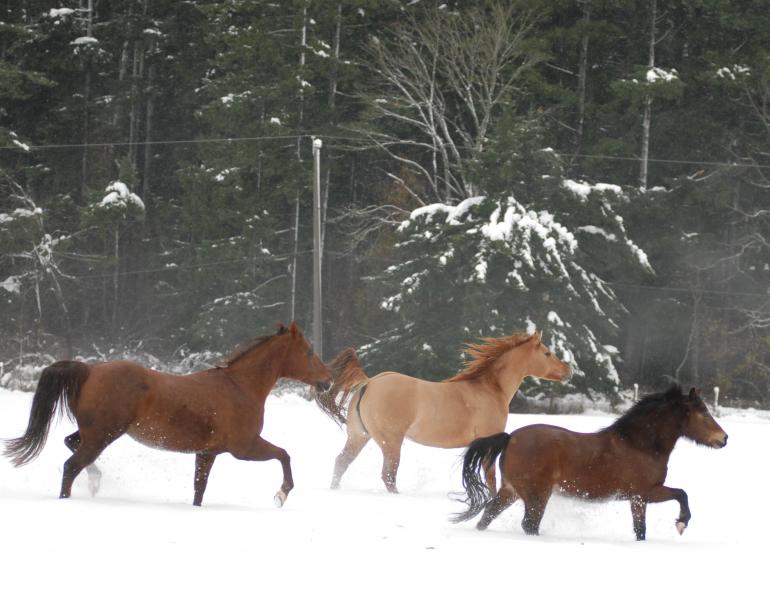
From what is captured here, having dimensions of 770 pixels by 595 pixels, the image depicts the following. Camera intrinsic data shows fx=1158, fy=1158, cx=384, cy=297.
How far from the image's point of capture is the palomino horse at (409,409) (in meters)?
9.52

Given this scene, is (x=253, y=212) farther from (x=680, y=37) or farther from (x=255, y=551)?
(x=255, y=551)

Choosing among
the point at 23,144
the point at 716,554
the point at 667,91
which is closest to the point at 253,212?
the point at 23,144

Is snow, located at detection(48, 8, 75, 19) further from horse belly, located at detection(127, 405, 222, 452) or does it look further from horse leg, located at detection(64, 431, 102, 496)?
horse belly, located at detection(127, 405, 222, 452)

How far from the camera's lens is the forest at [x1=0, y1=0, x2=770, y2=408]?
1069 inches

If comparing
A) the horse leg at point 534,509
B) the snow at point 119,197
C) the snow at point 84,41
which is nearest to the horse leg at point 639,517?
the horse leg at point 534,509

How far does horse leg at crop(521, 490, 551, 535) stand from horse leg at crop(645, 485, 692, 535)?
705 mm

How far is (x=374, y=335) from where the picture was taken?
32.5 metres

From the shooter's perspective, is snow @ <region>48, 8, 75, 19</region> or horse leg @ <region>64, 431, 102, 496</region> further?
snow @ <region>48, 8, 75, 19</region>

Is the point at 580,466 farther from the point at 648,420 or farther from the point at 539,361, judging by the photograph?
the point at 539,361

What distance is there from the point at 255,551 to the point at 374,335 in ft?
86.8

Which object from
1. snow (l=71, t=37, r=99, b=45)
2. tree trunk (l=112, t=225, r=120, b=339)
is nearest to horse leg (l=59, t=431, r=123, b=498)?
tree trunk (l=112, t=225, r=120, b=339)

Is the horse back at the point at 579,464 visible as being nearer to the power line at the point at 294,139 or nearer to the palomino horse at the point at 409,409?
the palomino horse at the point at 409,409

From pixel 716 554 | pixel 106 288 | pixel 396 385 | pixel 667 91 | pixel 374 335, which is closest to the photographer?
pixel 716 554

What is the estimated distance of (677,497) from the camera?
7.40 metres
